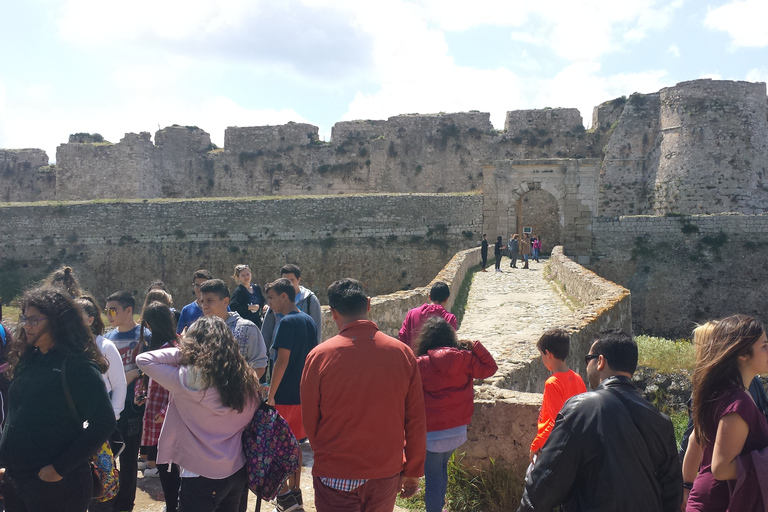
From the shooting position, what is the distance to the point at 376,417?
304 centimetres

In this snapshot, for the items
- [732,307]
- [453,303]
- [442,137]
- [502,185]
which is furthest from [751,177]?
[453,303]

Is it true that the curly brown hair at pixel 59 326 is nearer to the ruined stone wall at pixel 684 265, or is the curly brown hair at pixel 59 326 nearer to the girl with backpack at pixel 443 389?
the girl with backpack at pixel 443 389

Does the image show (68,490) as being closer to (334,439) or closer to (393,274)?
(334,439)

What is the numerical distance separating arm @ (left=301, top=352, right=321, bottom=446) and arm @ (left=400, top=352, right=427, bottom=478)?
51 centimetres

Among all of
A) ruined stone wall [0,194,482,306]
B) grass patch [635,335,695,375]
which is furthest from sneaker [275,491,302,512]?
ruined stone wall [0,194,482,306]

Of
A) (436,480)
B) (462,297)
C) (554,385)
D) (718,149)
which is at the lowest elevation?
(462,297)

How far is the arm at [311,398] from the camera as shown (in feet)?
10.1

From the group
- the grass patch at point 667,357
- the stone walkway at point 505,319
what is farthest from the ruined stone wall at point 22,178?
the grass patch at point 667,357

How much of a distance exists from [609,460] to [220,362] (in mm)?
2075

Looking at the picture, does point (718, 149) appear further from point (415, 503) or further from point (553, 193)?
point (415, 503)

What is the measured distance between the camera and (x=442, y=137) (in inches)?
1136

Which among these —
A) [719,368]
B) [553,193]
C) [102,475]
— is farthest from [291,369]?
[553,193]

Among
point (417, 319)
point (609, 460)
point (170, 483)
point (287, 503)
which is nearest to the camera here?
point (609, 460)

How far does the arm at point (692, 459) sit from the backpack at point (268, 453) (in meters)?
Result: 2.13
